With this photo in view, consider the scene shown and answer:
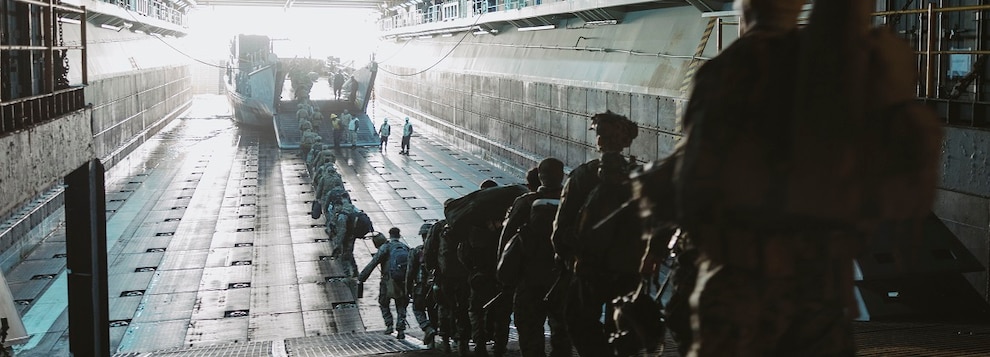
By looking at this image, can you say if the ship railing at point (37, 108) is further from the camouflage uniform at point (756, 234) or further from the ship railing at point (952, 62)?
the ship railing at point (952, 62)

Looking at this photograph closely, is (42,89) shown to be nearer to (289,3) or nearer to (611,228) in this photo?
(611,228)

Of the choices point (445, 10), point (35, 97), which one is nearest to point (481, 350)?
point (35, 97)

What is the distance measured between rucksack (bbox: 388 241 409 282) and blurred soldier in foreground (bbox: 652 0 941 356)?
28.1 ft

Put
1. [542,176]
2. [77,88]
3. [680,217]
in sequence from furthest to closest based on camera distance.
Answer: [77,88], [542,176], [680,217]

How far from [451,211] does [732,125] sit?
505 centimetres

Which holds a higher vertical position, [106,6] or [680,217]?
[106,6]

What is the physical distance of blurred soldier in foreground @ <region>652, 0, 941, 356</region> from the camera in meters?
2.65

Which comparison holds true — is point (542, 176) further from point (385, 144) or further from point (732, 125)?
point (385, 144)

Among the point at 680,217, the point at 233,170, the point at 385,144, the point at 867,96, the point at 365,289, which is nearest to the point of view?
the point at 867,96

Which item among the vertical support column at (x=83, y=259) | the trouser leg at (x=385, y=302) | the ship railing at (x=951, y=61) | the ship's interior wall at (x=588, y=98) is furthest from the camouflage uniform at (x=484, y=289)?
the ship railing at (x=951, y=61)

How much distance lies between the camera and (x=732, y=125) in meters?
2.76

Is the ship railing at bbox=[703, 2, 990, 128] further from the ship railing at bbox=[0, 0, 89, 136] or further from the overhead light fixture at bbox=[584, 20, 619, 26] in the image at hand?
the overhead light fixture at bbox=[584, 20, 619, 26]

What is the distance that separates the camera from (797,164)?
266 centimetres

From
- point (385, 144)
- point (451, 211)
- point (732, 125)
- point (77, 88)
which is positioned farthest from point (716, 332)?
point (385, 144)
